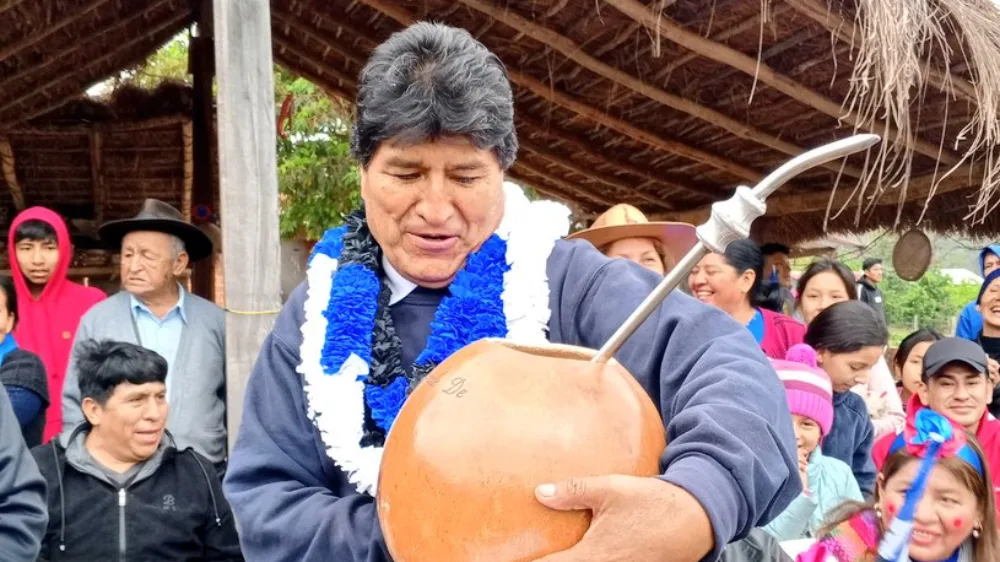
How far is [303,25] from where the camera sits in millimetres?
5605

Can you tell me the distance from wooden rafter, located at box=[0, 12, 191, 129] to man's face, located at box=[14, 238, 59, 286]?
2.95 meters

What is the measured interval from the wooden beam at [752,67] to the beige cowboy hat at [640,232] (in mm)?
967

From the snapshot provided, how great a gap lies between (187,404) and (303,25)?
2.77 m

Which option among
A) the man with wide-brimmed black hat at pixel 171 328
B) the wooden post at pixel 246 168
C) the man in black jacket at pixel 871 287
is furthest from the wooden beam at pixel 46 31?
the man in black jacket at pixel 871 287

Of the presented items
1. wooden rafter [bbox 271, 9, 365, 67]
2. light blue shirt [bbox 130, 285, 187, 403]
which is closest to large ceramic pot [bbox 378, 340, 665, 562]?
light blue shirt [bbox 130, 285, 187, 403]

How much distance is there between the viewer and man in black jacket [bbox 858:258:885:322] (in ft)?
25.2

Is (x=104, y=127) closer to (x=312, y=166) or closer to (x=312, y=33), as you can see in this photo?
(x=312, y=33)

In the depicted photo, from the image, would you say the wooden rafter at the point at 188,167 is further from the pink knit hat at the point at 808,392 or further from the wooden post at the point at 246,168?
the pink knit hat at the point at 808,392

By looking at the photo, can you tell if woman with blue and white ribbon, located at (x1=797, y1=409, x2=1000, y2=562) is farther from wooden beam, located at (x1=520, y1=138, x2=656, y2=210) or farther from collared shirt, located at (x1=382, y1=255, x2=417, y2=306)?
wooden beam, located at (x1=520, y1=138, x2=656, y2=210)

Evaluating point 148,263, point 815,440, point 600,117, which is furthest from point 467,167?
point 600,117

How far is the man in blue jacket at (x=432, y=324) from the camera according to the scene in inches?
43.2

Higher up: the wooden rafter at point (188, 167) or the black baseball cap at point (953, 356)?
the wooden rafter at point (188, 167)

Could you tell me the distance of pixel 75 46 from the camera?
6.11 meters

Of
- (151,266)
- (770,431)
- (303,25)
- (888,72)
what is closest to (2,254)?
(303,25)
